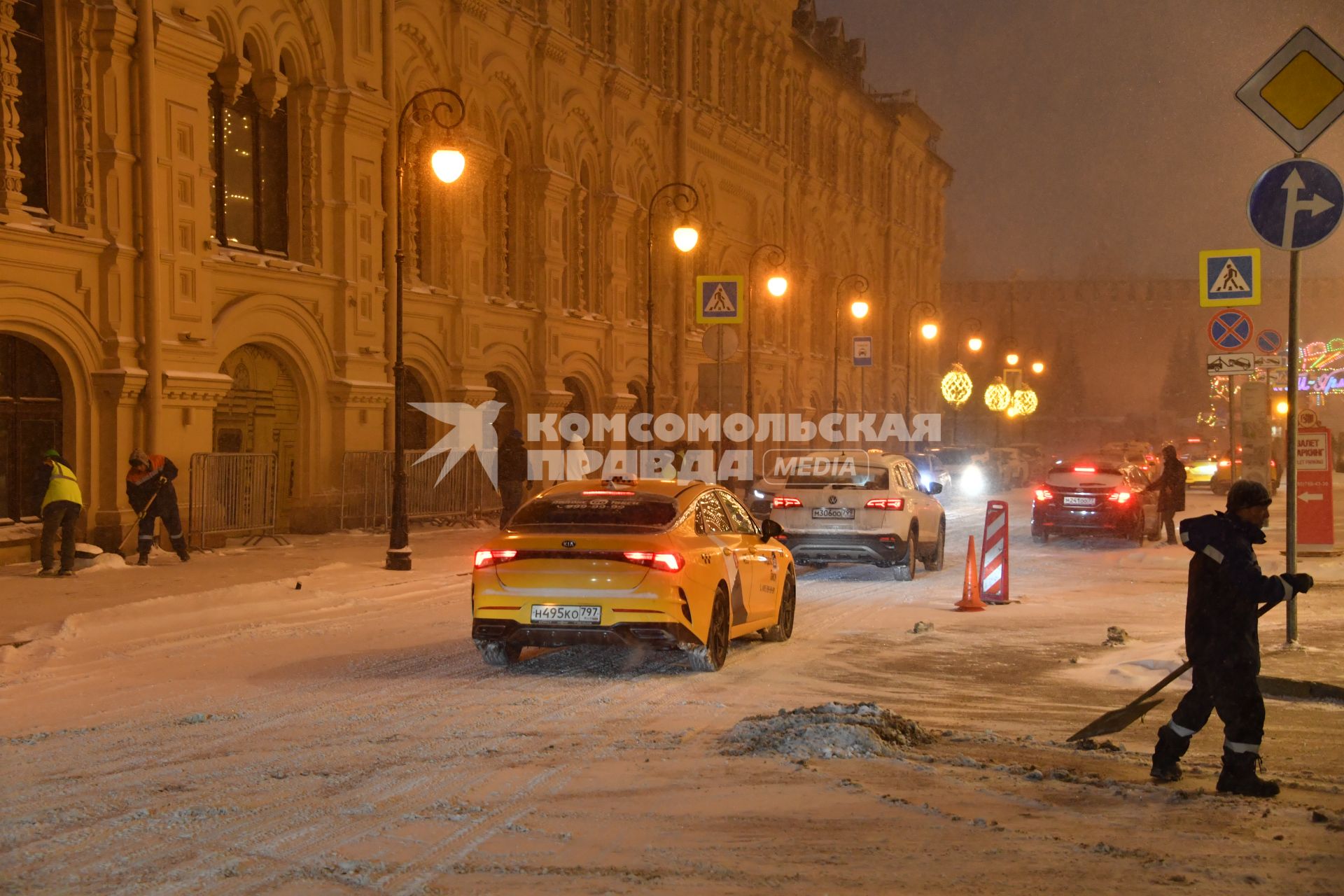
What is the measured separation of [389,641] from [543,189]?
21.8 meters

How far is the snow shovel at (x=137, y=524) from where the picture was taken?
1856 cm

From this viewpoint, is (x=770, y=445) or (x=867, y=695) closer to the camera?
(x=867, y=695)

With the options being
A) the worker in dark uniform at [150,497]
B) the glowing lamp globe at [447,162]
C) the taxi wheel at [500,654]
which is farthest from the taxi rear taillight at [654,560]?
the worker in dark uniform at [150,497]

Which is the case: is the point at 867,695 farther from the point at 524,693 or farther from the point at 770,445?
the point at 770,445

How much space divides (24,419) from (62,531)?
2.87m

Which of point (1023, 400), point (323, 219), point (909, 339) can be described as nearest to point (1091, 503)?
point (323, 219)

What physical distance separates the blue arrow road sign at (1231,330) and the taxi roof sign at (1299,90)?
359 inches

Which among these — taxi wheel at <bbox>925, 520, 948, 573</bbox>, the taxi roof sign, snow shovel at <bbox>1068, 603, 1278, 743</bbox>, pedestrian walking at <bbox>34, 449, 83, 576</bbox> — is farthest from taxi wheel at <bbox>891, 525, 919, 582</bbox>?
pedestrian walking at <bbox>34, 449, 83, 576</bbox>

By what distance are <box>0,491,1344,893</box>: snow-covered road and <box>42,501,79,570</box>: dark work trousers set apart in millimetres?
3814

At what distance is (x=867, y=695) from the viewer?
33.4 ft

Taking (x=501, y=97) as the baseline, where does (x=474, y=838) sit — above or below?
below

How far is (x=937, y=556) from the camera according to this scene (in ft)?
68.4

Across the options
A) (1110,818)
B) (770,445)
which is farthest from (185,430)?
(770,445)

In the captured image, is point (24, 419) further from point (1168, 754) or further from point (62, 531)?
point (1168, 754)
